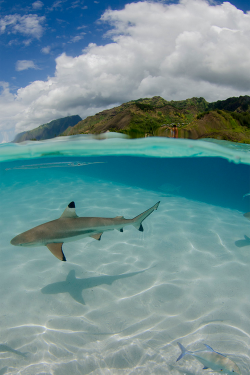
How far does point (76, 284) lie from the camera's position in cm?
453

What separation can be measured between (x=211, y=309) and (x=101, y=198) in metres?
8.61

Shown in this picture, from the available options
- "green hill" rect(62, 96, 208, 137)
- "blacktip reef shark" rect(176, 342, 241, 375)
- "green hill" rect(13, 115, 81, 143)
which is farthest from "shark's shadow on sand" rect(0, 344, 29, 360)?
"green hill" rect(13, 115, 81, 143)

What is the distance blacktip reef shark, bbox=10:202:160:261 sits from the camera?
138 inches

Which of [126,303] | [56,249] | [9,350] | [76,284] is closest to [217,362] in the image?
[126,303]

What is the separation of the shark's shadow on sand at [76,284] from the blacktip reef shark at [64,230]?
4.44 ft

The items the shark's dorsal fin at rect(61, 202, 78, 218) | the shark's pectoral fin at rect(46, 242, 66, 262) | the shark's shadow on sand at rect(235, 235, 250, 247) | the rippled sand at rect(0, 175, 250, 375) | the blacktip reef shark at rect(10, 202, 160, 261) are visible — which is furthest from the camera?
the shark's shadow on sand at rect(235, 235, 250, 247)

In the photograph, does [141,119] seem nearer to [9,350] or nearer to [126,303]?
[126,303]

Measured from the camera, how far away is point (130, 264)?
534cm

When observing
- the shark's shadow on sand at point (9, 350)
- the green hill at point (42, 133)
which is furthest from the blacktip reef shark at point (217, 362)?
the green hill at point (42, 133)

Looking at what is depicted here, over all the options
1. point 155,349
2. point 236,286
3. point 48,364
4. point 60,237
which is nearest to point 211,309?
point 236,286

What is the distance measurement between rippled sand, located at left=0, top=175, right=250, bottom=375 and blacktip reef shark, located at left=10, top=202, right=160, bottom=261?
4.57ft

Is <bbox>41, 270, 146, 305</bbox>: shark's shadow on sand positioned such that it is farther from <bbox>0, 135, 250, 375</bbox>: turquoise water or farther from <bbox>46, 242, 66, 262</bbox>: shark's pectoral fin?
<bbox>46, 242, 66, 262</bbox>: shark's pectoral fin

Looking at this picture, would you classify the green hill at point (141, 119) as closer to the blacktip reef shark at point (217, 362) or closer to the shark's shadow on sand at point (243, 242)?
the shark's shadow on sand at point (243, 242)

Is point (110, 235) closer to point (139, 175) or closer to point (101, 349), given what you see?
point (101, 349)
